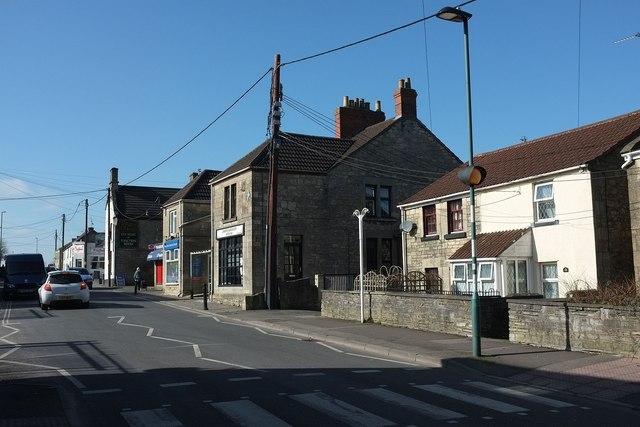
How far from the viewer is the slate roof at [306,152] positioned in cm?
2992

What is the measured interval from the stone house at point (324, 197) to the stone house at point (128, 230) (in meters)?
24.8

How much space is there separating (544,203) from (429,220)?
6.78 meters

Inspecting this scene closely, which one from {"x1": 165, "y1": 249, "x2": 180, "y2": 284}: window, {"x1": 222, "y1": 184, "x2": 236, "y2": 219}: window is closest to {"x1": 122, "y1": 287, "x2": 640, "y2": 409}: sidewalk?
{"x1": 222, "y1": 184, "x2": 236, "y2": 219}: window

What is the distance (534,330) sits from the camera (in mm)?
13531

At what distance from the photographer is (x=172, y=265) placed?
132 feet

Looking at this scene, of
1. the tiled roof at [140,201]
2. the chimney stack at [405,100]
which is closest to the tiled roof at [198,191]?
the chimney stack at [405,100]

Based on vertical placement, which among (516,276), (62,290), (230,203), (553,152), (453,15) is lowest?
(62,290)

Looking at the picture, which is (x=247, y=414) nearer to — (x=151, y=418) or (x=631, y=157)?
(x=151, y=418)

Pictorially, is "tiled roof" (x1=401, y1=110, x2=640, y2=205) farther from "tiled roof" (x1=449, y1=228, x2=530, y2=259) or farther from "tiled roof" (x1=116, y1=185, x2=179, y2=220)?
"tiled roof" (x1=116, y1=185, x2=179, y2=220)

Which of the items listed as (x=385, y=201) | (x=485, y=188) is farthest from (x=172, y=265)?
(x=485, y=188)

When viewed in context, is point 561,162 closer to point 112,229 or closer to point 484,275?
point 484,275

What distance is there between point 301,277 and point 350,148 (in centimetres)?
796

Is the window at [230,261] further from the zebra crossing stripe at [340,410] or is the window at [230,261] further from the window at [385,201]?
the zebra crossing stripe at [340,410]

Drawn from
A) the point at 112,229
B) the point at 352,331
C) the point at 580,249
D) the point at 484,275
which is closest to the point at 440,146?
the point at 484,275
